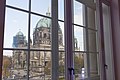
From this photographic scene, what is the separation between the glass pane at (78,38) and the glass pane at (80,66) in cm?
7

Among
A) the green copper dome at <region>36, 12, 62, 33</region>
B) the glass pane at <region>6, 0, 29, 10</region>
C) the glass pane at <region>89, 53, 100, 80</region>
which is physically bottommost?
the glass pane at <region>89, 53, 100, 80</region>

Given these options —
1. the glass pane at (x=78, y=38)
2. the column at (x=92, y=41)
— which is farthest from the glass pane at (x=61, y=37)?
the column at (x=92, y=41)

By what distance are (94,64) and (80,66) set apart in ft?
1.06

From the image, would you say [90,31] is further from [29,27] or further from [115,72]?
[29,27]

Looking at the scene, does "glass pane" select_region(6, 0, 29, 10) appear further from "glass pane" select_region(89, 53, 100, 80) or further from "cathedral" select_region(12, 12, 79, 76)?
"glass pane" select_region(89, 53, 100, 80)

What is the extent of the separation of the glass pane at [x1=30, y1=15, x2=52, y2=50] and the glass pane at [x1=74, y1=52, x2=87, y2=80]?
1.43ft

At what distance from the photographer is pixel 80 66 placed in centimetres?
189

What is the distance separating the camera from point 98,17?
2277 millimetres

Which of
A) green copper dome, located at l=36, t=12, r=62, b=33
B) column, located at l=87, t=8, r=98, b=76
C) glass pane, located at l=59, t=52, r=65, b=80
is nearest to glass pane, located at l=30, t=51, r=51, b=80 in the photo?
glass pane, located at l=59, t=52, r=65, b=80

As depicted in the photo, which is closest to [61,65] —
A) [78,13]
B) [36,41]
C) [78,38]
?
[36,41]

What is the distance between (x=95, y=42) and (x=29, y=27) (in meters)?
1.11

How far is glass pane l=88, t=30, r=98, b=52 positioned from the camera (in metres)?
2.12

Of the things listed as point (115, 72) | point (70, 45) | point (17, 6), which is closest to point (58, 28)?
point (70, 45)

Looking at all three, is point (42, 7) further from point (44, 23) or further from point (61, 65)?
point (61, 65)
